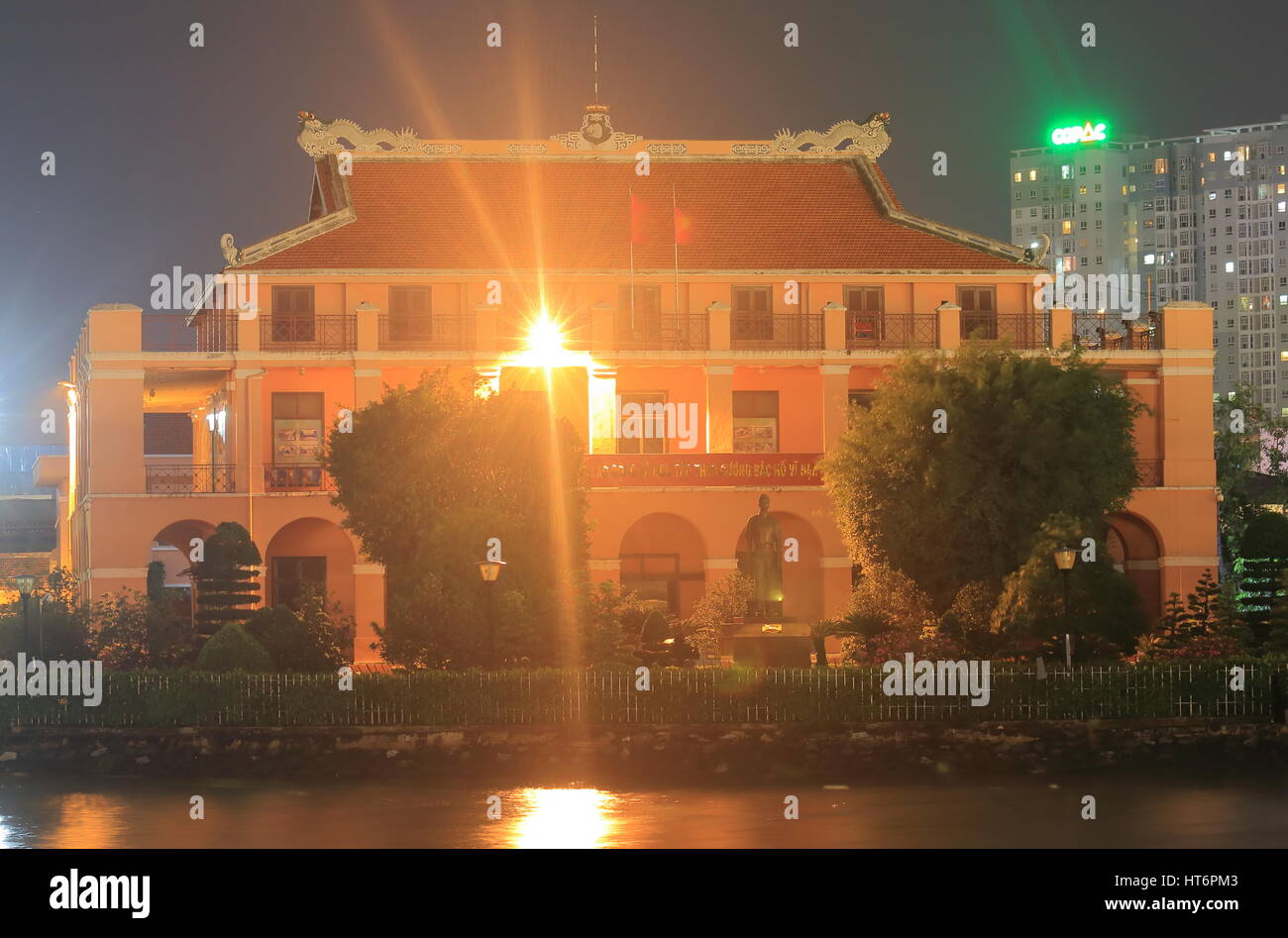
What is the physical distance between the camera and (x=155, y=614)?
124 ft

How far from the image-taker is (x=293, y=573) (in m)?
52.6

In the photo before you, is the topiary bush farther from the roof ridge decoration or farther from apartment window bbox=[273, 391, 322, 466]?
the roof ridge decoration

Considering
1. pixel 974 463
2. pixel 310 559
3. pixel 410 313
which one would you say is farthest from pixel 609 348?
pixel 974 463

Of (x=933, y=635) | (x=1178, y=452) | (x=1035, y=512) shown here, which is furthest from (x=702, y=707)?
(x=1178, y=452)

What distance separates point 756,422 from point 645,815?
1083 inches

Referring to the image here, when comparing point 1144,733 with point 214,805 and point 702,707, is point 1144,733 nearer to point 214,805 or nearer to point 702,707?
point 702,707

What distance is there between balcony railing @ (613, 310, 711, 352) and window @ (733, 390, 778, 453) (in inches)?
84.3

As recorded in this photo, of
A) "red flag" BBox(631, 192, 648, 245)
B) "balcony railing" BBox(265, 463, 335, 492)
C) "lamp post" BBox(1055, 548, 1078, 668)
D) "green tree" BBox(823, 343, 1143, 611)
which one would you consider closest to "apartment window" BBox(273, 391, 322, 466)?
"balcony railing" BBox(265, 463, 335, 492)

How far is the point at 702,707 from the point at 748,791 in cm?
305

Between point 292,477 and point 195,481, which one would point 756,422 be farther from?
point 195,481

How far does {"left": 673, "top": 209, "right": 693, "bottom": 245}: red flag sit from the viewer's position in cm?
5347

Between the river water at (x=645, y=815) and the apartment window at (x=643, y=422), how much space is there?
2260cm
